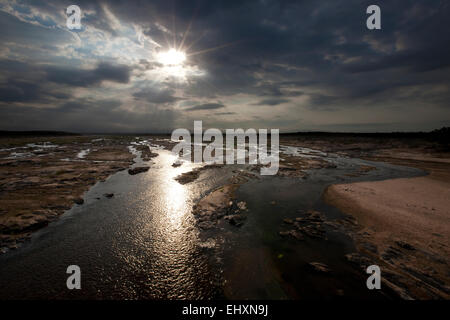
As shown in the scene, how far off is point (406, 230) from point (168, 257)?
16708mm

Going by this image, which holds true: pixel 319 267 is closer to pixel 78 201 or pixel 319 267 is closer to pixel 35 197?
pixel 78 201

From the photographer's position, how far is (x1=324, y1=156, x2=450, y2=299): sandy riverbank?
855 centimetres

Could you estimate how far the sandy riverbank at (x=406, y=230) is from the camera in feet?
28.0

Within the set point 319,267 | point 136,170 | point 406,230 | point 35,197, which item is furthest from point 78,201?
point 406,230

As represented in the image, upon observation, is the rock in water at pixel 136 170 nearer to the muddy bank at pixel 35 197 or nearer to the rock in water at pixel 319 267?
the muddy bank at pixel 35 197

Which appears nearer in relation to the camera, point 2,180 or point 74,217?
point 74,217

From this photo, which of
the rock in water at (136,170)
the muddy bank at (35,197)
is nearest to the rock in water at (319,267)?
the muddy bank at (35,197)

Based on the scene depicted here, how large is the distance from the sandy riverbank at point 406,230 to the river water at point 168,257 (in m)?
1.78

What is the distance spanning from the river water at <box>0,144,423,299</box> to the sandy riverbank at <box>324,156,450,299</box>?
69.9 inches
